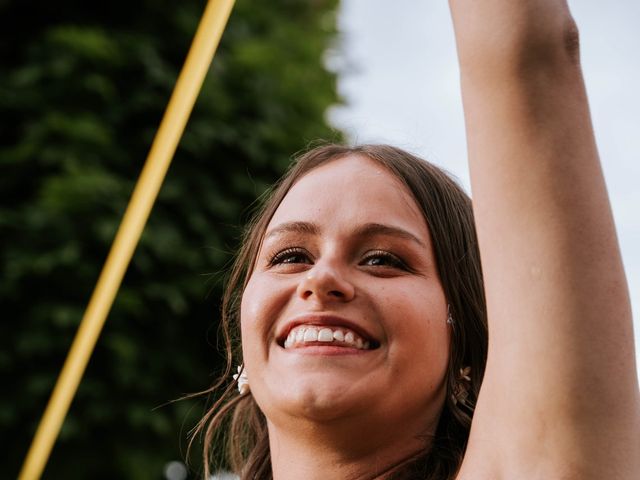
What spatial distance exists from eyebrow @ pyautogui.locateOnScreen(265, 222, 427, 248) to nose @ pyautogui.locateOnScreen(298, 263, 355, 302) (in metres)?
0.11

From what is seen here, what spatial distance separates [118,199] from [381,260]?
4.72 meters

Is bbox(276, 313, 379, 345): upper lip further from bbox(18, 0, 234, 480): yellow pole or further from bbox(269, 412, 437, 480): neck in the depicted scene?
bbox(18, 0, 234, 480): yellow pole

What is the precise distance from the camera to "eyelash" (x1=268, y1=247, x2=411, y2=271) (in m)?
1.86

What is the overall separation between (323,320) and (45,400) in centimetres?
478

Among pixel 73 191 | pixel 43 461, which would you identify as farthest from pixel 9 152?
pixel 43 461

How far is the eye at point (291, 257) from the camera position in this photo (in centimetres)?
195

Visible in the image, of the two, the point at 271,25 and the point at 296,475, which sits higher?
the point at 271,25

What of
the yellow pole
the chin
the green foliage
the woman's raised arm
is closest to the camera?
the woman's raised arm

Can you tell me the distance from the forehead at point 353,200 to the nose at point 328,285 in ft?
0.40

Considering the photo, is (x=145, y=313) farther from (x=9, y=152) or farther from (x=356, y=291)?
(x=356, y=291)

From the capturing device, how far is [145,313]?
6.54 metres

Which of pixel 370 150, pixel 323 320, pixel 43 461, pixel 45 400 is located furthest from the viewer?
pixel 45 400

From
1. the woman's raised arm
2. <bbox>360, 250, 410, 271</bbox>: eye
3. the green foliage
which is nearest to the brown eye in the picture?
<bbox>360, 250, 410, 271</bbox>: eye

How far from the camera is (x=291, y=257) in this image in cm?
197
